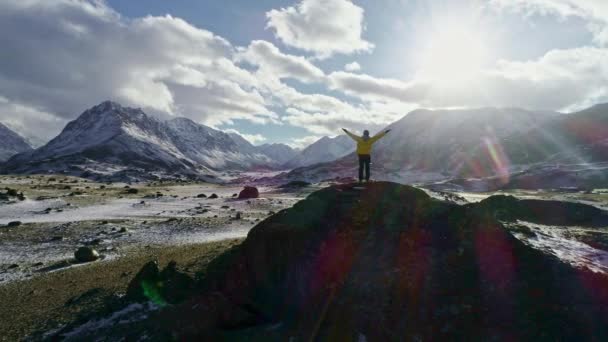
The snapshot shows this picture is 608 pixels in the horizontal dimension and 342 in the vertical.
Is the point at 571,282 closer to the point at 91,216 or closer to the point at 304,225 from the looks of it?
the point at 304,225

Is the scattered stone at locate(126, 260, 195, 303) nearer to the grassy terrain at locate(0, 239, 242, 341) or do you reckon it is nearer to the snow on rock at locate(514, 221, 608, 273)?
the grassy terrain at locate(0, 239, 242, 341)

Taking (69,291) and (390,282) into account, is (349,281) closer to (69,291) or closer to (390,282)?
(390,282)

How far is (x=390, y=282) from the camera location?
41.8 feet

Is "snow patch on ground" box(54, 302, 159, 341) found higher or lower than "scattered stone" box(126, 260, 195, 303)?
lower

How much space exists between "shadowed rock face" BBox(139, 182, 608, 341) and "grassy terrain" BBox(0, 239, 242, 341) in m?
5.83

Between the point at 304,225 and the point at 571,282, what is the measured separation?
9432 millimetres

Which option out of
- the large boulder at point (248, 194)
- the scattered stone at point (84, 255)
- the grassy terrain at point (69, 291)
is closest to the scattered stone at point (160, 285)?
the grassy terrain at point (69, 291)

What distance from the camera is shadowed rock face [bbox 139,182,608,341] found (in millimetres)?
10719

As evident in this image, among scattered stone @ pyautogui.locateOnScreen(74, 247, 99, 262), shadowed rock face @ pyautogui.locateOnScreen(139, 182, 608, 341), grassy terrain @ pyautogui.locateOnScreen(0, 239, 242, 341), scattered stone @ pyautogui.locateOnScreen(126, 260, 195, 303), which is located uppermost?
shadowed rock face @ pyautogui.locateOnScreen(139, 182, 608, 341)

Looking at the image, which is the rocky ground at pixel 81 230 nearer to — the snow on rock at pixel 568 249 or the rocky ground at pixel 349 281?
the rocky ground at pixel 349 281

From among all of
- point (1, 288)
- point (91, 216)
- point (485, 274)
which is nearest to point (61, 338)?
point (1, 288)

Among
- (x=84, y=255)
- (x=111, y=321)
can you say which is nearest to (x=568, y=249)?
(x=111, y=321)

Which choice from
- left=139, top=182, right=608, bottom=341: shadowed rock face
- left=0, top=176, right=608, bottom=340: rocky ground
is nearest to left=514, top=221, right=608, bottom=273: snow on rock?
left=0, top=176, right=608, bottom=340: rocky ground

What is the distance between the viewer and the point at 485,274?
478 inches
